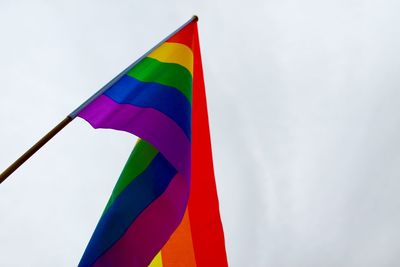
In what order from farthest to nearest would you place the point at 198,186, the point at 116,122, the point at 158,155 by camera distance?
the point at 198,186 < the point at 158,155 < the point at 116,122

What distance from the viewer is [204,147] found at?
29.7ft

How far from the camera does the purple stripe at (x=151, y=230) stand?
7250 millimetres

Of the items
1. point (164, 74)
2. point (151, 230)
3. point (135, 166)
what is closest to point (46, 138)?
point (135, 166)

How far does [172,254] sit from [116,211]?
169 centimetres

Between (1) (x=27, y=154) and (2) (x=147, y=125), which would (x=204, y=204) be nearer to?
(2) (x=147, y=125)

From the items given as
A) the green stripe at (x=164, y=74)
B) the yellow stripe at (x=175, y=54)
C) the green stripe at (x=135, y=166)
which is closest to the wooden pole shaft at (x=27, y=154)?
the green stripe at (x=135, y=166)

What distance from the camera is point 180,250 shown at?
865 cm

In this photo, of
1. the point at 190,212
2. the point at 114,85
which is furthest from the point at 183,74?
the point at 190,212

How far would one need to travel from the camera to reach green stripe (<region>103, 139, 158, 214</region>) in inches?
309

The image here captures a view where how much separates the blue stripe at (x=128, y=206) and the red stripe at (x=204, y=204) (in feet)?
3.50

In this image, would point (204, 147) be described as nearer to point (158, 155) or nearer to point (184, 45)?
point (158, 155)

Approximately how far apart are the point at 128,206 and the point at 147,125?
140cm

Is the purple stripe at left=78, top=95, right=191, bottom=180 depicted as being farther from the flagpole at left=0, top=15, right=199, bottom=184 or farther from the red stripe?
the red stripe

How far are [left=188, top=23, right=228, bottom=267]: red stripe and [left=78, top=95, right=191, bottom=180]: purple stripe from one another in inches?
60.4
